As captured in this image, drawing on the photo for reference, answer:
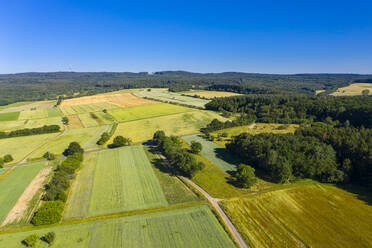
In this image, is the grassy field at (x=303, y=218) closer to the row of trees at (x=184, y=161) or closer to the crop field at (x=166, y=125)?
the row of trees at (x=184, y=161)

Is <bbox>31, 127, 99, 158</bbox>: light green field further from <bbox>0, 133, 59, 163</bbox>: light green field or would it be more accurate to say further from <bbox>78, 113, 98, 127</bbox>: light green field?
<bbox>78, 113, 98, 127</bbox>: light green field

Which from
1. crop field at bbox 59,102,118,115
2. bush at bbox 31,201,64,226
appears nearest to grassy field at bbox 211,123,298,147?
bush at bbox 31,201,64,226

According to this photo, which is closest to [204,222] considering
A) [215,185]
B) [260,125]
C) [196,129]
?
[215,185]

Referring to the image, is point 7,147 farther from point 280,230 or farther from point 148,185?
point 280,230

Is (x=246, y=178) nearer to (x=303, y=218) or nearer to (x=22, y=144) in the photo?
(x=303, y=218)

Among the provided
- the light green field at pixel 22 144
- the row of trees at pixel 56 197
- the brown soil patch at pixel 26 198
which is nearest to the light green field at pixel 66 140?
the light green field at pixel 22 144
